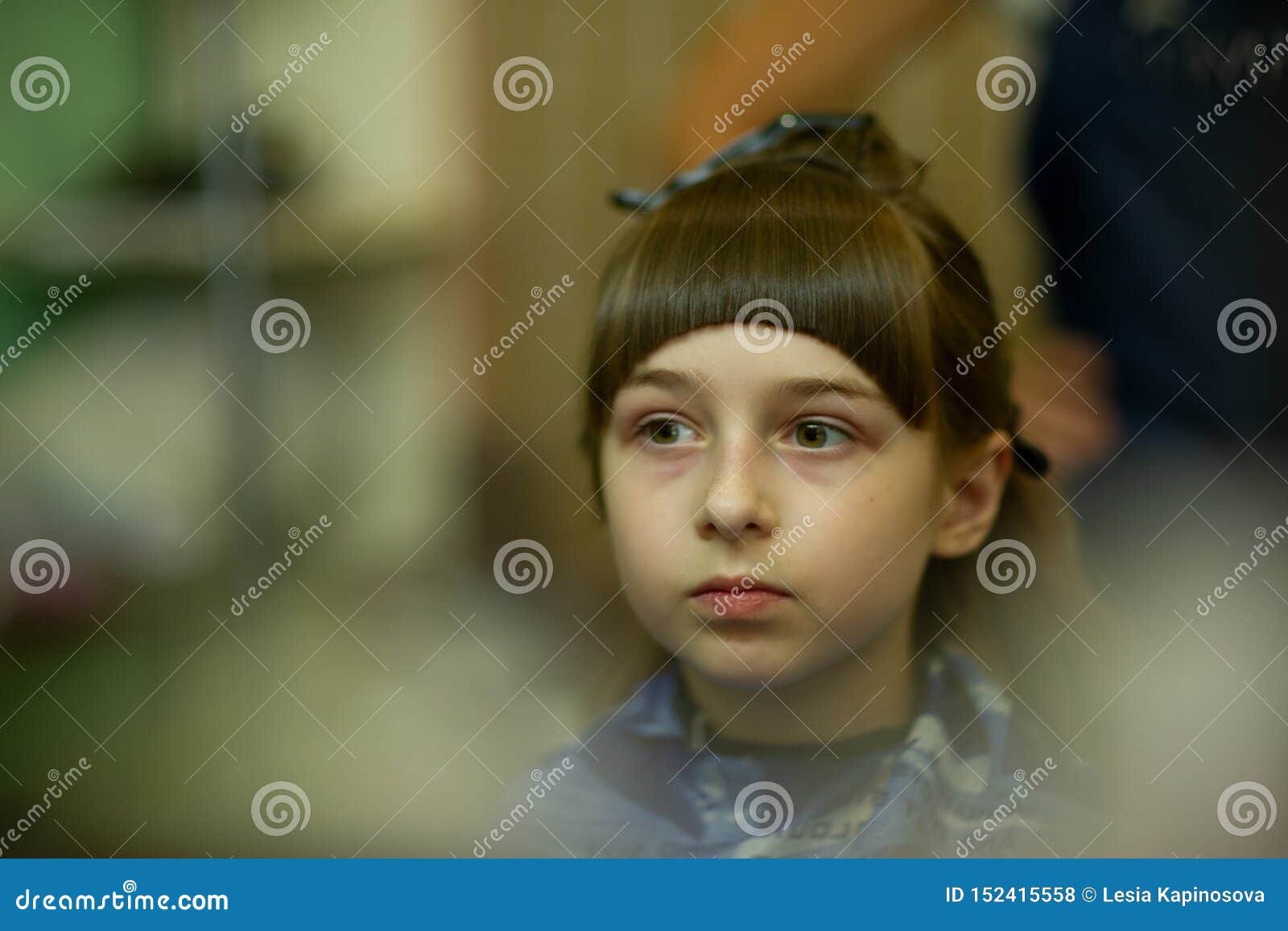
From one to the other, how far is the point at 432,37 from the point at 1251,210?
0.98 m

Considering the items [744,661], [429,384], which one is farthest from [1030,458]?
[429,384]

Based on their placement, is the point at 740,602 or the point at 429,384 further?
the point at 429,384

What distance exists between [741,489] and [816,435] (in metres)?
0.10

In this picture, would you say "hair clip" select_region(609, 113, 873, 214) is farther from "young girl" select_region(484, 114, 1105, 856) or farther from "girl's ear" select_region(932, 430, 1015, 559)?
"girl's ear" select_region(932, 430, 1015, 559)

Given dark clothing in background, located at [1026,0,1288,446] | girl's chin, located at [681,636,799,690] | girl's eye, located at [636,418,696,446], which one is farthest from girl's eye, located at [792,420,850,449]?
dark clothing in background, located at [1026,0,1288,446]

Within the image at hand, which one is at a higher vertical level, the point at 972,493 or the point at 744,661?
the point at 972,493

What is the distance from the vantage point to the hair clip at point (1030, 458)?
120cm

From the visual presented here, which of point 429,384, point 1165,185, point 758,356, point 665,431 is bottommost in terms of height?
point 429,384

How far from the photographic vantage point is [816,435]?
1.10 m

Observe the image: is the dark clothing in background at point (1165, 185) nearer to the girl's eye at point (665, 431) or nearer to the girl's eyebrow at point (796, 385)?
the girl's eyebrow at point (796, 385)

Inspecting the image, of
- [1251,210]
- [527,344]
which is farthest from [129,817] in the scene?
[1251,210]

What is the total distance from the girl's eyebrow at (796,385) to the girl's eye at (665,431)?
0.12 ft

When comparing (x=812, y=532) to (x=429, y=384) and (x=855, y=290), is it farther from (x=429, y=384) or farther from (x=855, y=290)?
(x=429, y=384)

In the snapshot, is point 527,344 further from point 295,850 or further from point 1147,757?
point 1147,757
